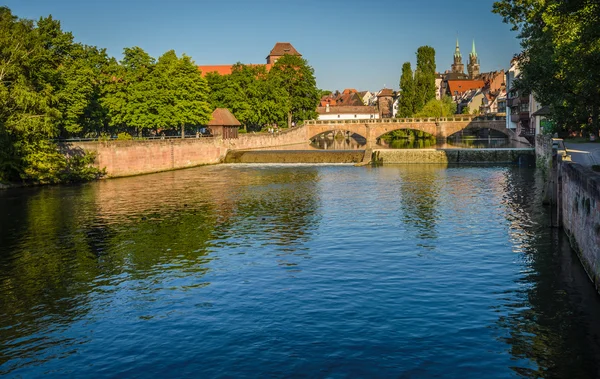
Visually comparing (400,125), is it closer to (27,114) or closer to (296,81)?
(296,81)

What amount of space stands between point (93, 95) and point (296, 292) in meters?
62.5

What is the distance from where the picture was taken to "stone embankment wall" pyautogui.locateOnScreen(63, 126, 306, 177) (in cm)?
6569

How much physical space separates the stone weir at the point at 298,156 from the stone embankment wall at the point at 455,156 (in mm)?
3248

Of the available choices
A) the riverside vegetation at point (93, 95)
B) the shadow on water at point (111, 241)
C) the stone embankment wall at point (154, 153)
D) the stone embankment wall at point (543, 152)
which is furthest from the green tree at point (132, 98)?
the stone embankment wall at point (543, 152)

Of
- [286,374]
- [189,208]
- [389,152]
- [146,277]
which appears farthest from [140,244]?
[389,152]

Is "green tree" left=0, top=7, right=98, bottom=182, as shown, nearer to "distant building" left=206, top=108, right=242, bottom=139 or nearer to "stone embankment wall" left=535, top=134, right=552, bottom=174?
"distant building" left=206, top=108, right=242, bottom=139

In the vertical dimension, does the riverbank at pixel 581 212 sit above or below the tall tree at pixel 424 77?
below

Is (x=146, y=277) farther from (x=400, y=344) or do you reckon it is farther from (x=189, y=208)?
(x=189, y=208)

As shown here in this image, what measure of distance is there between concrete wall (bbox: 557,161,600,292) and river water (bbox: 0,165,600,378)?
0.79 metres

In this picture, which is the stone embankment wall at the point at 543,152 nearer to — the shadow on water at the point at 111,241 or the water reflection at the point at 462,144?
the shadow on water at the point at 111,241

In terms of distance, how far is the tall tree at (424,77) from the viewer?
14850 centimetres

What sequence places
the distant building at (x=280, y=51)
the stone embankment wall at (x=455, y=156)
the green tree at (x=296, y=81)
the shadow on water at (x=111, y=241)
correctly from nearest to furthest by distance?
1. the shadow on water at (x=111, y=241)
2. the stone embankment wall at (x=455, y=156)
3. the green tree at (x=296, y=81)
4. the distant building at (x=280, y=51)

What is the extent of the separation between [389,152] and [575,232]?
5221 cm

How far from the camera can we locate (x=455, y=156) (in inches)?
2926
